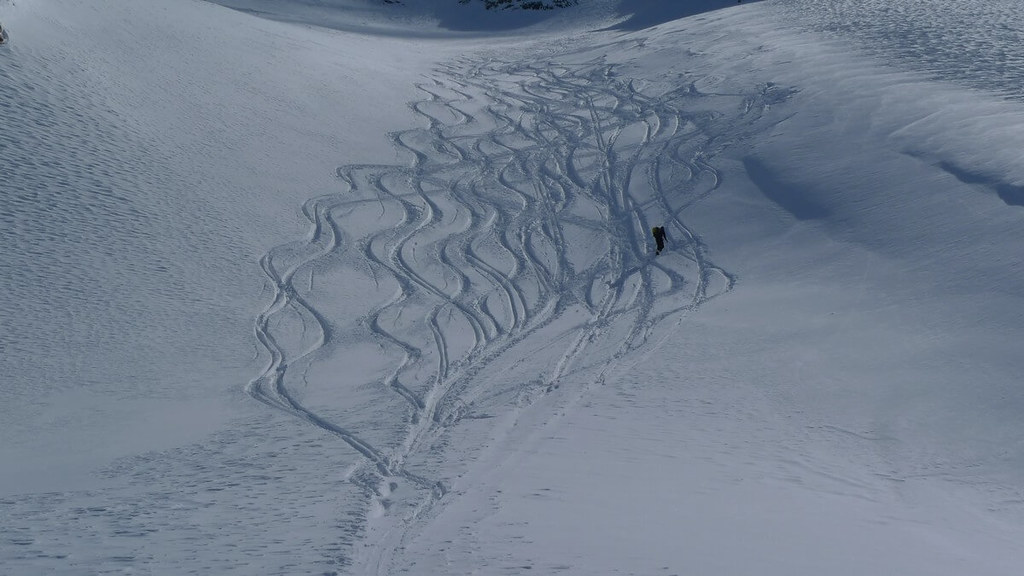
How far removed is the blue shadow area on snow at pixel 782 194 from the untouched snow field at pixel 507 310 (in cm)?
9

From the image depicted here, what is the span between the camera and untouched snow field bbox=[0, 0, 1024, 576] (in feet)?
22.9

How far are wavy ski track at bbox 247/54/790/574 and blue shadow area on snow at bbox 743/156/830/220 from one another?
84cm

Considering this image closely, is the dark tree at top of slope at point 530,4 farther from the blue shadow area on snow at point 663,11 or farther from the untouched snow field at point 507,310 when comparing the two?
the untouched snow field at point 507,310

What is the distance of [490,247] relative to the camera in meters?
14.7

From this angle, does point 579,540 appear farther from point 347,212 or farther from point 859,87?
point 859,87

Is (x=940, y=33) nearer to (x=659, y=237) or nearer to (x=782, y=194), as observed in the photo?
(x=782, y=194)

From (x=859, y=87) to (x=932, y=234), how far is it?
6.91 m

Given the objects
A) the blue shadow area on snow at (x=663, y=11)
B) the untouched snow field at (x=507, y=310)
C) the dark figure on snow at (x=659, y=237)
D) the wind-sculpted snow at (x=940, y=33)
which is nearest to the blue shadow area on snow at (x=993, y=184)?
the untouched snow field at (x=507, y=310)

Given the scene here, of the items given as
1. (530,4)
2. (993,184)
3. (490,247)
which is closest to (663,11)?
(530,4)

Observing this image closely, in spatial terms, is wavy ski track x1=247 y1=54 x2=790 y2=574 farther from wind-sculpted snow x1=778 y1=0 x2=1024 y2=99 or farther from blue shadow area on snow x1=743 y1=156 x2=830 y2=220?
wind-sculpted snow x1=778 y1=0 x2=1024 y2=99

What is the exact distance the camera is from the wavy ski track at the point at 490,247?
10406 millimetres

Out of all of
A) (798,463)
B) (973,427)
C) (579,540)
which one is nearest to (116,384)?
(579,540)

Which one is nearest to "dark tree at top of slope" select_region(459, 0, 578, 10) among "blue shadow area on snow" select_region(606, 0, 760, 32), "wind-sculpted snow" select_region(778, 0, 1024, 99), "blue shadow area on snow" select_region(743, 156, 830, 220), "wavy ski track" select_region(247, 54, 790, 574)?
"blue shadow area on snow" select_region(606, 0, 760, 32)

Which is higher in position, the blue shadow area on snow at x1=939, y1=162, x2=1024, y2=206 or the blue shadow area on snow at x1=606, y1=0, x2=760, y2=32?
the blue shadow area on snow at x1=606, y1=0, x2=760, y2=32
